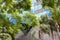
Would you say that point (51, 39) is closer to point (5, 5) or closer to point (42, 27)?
point (42, 27)

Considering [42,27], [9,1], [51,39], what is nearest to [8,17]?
[9,1]

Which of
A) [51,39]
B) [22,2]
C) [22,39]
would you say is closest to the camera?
[22,2]

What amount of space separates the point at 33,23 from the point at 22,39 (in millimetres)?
4648

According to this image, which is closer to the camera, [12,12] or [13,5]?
[13,5]

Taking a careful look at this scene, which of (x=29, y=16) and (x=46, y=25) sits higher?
(x=29, y=16)

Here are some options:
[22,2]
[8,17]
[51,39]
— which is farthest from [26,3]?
[51,39]

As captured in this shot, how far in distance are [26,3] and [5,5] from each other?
1.04m

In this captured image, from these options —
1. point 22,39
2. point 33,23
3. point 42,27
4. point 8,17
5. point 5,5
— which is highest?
point 5,5

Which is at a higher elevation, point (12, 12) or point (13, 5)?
point (13, 5)

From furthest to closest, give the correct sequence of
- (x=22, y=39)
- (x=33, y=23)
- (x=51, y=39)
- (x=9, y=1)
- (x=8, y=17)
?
(x=22, y=39), (x=51, y=39), (x=33, y=23), (x=8, y=17), (x=9, y=1)

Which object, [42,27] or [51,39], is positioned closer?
[42,27]

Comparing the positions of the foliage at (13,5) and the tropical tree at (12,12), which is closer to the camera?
the foliage at (13,5)

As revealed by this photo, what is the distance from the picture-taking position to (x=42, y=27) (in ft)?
40.8

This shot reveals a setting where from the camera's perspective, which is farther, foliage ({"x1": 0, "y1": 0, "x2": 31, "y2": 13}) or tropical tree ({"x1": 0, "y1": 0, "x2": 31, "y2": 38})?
tropical tree ({"x1": 0, "y1": 0, "x2": 31, "y2": 38})
